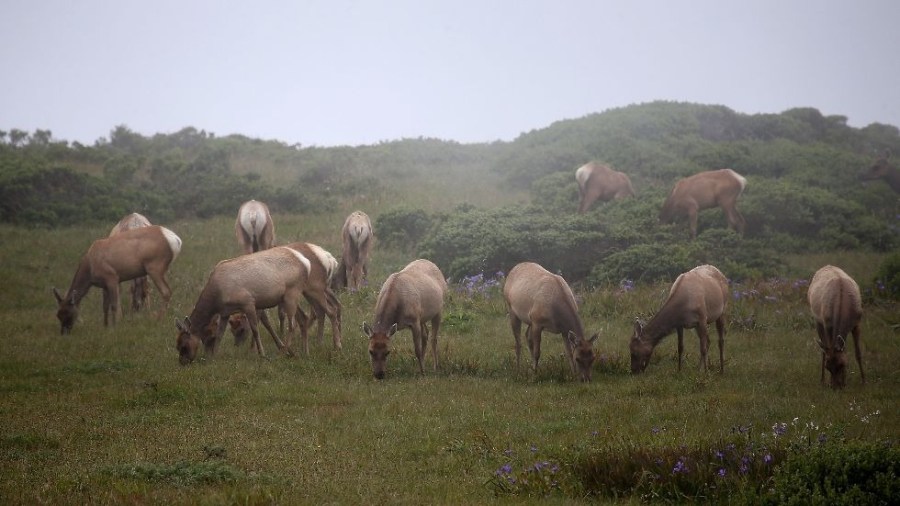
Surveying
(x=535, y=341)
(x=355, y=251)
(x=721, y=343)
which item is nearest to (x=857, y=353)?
(x=721, y=343)

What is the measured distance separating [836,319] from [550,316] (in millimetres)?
4358

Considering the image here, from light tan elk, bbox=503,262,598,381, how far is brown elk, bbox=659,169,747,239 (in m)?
11.8

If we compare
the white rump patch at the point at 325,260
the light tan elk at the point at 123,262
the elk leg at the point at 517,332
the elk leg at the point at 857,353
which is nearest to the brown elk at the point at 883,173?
the elk leg at the point at 857,353

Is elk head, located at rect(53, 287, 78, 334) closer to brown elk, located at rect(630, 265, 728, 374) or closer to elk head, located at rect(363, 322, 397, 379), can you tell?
elk head, located at rect(363, 322, 397, 379)

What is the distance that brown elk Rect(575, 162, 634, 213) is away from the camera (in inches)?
1151

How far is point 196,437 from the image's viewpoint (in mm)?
9547

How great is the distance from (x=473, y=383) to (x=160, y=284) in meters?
8.70

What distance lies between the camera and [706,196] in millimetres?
25516

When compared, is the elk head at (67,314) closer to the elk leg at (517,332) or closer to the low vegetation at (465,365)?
the low vegetation at (465,365)

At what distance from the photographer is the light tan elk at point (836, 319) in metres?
12.6

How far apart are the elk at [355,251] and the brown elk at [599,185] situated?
10061mm

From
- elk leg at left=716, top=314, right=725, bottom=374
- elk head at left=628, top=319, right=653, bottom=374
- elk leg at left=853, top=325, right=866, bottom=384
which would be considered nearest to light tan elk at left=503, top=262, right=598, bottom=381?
elk head at left=628, top=319, right=653, bottom=374

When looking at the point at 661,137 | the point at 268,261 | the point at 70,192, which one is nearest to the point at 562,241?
the point at 268,261

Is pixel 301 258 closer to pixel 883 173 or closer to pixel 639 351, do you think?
pixel 639 351
